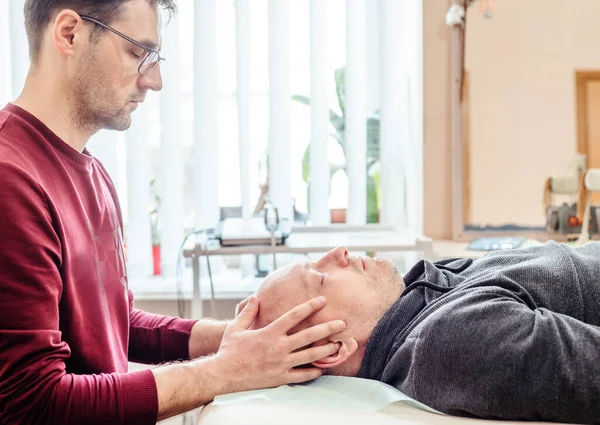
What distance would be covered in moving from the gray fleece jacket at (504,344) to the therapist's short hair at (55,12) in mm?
789

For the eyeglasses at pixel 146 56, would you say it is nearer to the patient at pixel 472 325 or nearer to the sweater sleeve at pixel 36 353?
the sweater sleeve at pixel 36 353

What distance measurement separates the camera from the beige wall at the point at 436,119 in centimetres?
252

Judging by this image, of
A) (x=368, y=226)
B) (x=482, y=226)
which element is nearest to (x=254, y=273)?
(x=368, y=226)

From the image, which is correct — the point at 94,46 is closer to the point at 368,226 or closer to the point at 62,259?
the point at 62,259

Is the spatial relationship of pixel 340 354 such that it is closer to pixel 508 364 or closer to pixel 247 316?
pixel 247 316

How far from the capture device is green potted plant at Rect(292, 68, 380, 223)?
8.29 feet

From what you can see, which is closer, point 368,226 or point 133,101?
point 133,101

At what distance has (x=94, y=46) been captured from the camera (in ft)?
4.01

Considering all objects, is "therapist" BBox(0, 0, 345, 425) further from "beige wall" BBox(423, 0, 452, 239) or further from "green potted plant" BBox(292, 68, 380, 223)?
"beige wall" BBox(423, 0, 452, 239)

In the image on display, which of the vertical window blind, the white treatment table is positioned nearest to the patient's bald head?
the white treatment table

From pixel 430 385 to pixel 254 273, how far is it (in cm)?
163

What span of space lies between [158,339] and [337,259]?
47cm

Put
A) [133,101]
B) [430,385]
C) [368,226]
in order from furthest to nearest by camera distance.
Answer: [368,226], [133,101], [430,385]

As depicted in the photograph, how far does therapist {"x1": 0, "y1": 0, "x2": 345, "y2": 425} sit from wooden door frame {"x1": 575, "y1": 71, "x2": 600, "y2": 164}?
1671mm
